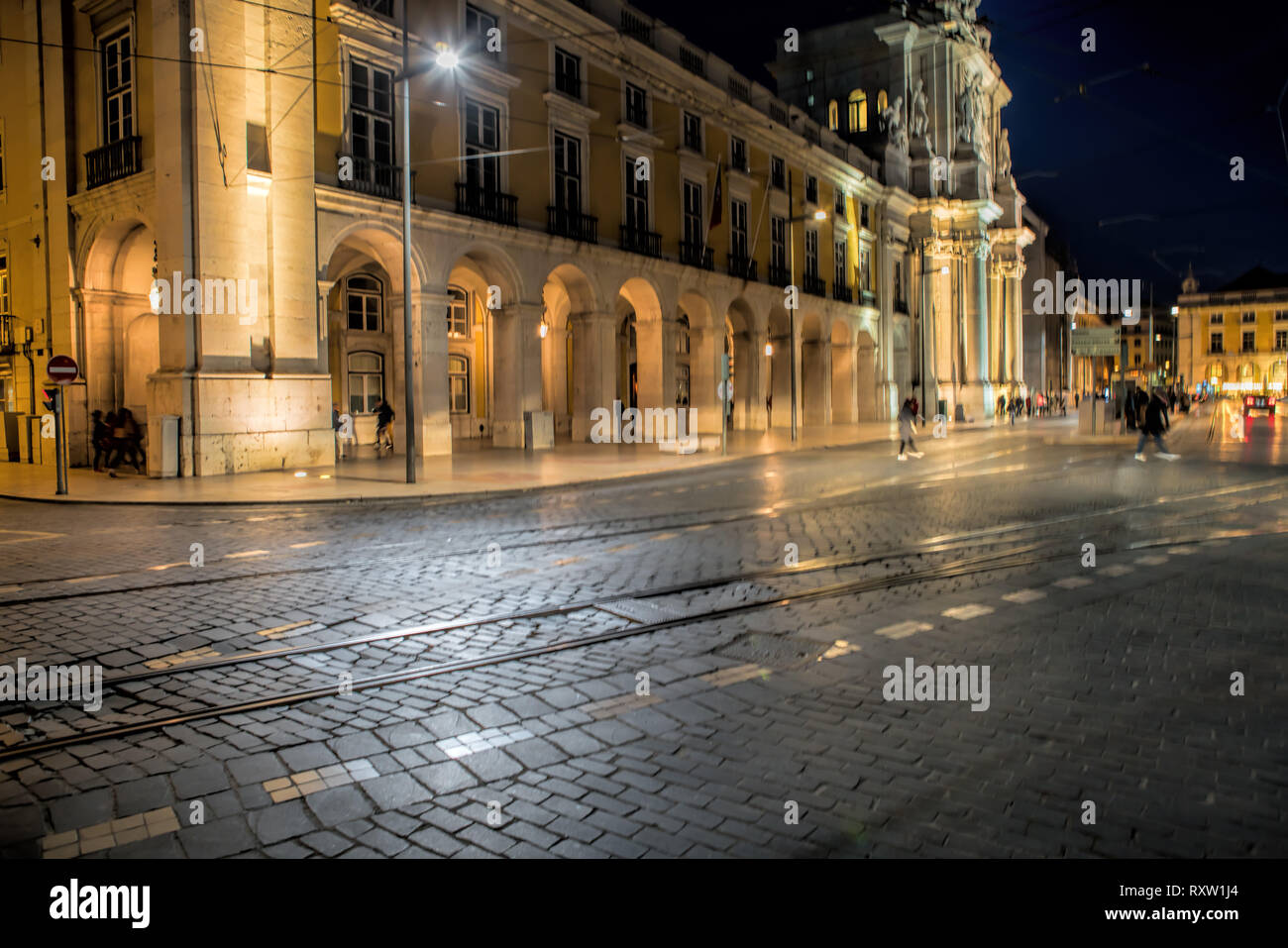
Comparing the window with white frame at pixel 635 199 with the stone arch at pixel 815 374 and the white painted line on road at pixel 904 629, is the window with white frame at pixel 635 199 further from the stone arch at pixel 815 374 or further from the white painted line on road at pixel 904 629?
the white painted line on road at pixel 904 629

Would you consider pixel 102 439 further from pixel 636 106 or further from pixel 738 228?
pixel 738 228

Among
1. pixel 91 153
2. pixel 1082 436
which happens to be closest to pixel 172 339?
pixel 91 153

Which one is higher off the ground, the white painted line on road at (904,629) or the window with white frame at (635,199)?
the window with white frame at (635,199)

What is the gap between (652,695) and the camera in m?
5.52

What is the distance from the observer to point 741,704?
17.5ft

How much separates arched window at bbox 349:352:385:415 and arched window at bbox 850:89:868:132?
43.5 m

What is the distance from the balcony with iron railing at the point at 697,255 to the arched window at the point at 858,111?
98.5ft

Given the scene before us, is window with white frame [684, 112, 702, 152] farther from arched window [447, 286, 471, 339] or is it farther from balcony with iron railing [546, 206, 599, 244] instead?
arched window [447, 286, 471, 339]

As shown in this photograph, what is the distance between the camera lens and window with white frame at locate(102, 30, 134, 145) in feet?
75.6

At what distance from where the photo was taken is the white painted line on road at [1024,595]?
26.1 feet

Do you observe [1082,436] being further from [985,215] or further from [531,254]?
[985,215]

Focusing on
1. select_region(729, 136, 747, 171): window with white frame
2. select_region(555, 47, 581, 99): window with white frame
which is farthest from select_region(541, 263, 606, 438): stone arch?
select_region(729, 136, 747, 171): window with white frame

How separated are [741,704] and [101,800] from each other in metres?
3.22

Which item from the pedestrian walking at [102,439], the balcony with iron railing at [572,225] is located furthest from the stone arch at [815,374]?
the pedestrian walking at [102,439]
